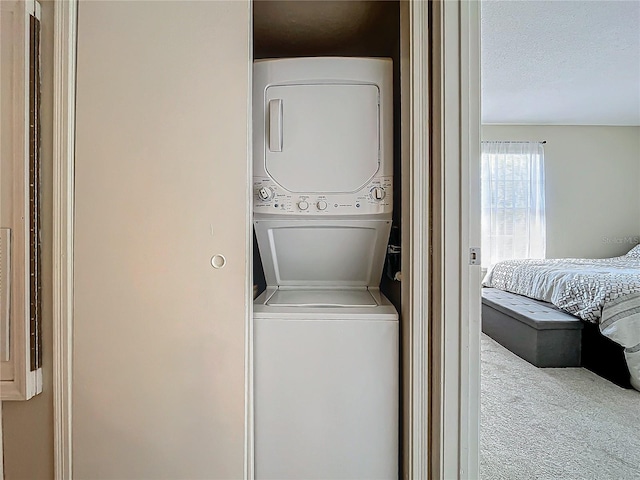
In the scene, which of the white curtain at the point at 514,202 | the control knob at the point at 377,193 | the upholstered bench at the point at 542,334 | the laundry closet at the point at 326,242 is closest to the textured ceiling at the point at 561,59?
the white curtain at the point at 514,202

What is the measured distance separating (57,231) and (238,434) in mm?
877

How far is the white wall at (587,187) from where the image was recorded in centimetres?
555

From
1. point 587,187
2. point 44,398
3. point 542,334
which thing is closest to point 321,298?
point 44,398

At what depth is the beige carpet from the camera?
1.78 metres

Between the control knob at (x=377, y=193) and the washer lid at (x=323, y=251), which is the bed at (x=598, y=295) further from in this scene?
the control knob at (x=377, y=193)

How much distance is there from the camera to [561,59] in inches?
132

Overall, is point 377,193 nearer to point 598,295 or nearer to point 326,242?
point 326,242

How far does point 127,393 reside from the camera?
129 centimetres

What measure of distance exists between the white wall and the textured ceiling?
15.7 inches

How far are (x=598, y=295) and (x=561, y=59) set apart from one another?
6.48 feet

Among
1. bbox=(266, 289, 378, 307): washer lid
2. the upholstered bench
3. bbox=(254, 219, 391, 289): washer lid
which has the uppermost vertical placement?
bbox=(254, 219, 391, 289): washer lid

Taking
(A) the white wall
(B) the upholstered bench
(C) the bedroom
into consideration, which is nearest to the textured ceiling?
(C) the bedroom

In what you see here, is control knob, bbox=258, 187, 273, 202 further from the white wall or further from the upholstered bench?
the white wall

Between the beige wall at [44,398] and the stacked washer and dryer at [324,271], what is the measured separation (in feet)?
2.17
